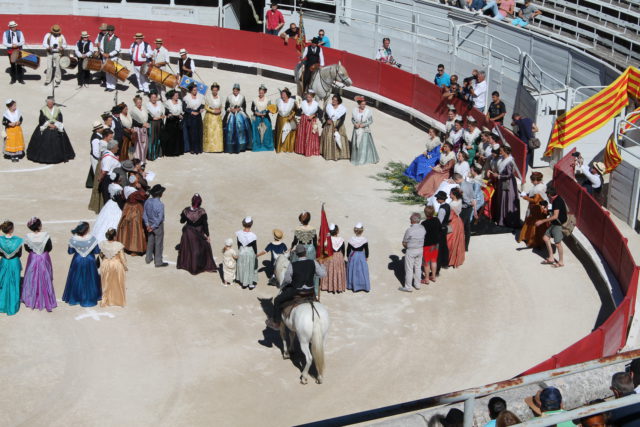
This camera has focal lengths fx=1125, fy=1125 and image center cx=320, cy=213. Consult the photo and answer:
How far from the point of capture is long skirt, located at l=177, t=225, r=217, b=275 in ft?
62.9

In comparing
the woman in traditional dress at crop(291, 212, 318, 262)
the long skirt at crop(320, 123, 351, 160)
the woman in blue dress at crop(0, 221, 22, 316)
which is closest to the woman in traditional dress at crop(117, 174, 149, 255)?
the woman in blue dress at crop(0, 221, 22, 316)

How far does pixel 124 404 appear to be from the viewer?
51.4ft

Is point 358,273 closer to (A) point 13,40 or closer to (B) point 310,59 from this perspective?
(B) point 310,59

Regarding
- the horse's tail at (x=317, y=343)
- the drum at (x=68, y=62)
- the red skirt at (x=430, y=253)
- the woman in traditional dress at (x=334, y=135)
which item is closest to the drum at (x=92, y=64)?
the drum at (x=68, y=62)

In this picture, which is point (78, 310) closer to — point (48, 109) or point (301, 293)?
point (301, 293)

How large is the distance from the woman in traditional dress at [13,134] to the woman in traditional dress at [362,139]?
23.4 feet

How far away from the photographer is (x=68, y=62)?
2909 cm

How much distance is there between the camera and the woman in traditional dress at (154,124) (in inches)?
934

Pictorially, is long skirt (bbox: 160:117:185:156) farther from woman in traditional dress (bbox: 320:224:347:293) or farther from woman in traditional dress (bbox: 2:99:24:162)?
woman in traditional dress (bbox: 320:224:347:293)

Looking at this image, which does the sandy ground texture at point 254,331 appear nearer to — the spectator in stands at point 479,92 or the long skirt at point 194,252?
the long skirt at point 194,252

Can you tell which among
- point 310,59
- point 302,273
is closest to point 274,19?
point 310,59

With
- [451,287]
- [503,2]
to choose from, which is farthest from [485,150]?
[503,2]

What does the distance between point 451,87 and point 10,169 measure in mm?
10294

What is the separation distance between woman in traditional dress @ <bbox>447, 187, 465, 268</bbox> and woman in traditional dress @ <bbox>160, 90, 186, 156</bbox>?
276 inches
